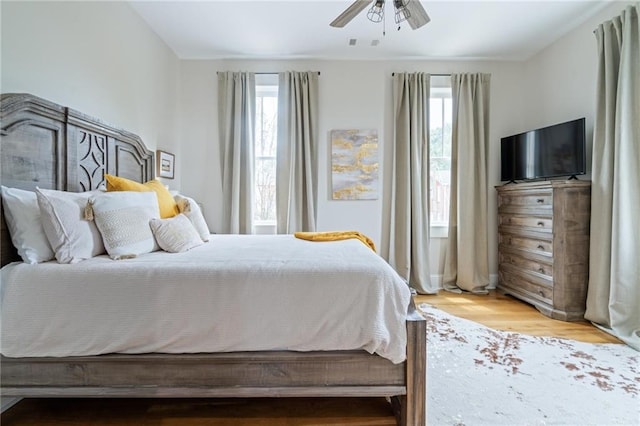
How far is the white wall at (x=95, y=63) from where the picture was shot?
173 centimetres

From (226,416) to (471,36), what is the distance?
13.2 feet

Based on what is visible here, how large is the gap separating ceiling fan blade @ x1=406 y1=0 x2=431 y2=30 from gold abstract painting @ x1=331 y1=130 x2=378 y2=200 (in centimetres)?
163

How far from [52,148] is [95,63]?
34.1 inches

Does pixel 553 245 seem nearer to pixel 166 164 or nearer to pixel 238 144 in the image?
pixel 238 144

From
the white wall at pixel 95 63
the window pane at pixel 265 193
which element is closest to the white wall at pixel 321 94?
the white wall at pixel 95 63

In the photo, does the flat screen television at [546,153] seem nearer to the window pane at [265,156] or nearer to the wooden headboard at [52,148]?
the window pane at [265,156]

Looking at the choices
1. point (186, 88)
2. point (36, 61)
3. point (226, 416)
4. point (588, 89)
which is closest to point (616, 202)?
point (588, 89)

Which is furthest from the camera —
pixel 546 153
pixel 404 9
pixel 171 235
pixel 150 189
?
pixel 546 153

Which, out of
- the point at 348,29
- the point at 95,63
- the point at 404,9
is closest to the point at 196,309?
the point at 95,63

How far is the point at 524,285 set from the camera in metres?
3.31

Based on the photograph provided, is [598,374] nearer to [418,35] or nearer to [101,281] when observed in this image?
[101,281]

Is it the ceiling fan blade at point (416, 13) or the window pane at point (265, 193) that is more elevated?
the ceiling fan blade at point (416, 13)

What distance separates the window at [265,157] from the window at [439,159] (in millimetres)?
2024

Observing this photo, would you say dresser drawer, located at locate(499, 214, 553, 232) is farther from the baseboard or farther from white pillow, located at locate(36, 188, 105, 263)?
the baseboard
